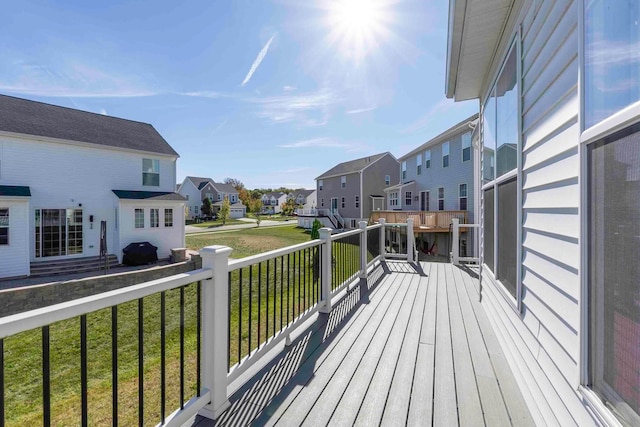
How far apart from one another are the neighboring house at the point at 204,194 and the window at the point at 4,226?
94.0 feet

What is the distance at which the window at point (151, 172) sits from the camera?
41.4ft

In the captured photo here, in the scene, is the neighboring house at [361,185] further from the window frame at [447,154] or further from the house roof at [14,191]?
the house roof at [14,191]

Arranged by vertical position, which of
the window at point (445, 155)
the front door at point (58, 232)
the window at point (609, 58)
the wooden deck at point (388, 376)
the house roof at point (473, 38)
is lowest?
the wooden deck at point (388, 376)

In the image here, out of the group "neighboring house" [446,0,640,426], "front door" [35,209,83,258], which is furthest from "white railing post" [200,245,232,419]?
"front door" [35,209,83,258]

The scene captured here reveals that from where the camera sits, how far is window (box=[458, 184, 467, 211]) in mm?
14202

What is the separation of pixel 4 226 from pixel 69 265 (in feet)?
7.08

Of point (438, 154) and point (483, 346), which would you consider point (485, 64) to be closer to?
point (483, 346)

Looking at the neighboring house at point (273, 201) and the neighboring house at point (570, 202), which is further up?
the neighboring house at point (273, 201)

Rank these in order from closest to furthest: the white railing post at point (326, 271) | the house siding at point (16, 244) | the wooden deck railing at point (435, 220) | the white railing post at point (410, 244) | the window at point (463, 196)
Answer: the white railing post at point (326, 271)
the white railing post at point (410, 244)
the house siding at point (16, 244)
the wooden deck railing at point (435, 220)
the window at point (463, 196)

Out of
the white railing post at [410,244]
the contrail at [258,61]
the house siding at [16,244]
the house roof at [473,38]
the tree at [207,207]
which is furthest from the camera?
the tree at [207,207]

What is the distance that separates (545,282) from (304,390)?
175cm

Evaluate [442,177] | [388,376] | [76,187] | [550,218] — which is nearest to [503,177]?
[550,218]

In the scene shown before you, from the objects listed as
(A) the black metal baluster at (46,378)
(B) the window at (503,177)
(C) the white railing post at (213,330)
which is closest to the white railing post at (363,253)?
(B) the window at (503,177)

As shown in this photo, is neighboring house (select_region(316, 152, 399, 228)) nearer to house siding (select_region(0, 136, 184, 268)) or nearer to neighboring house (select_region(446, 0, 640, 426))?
house siding (select_region(0, 136, 184, 268))
